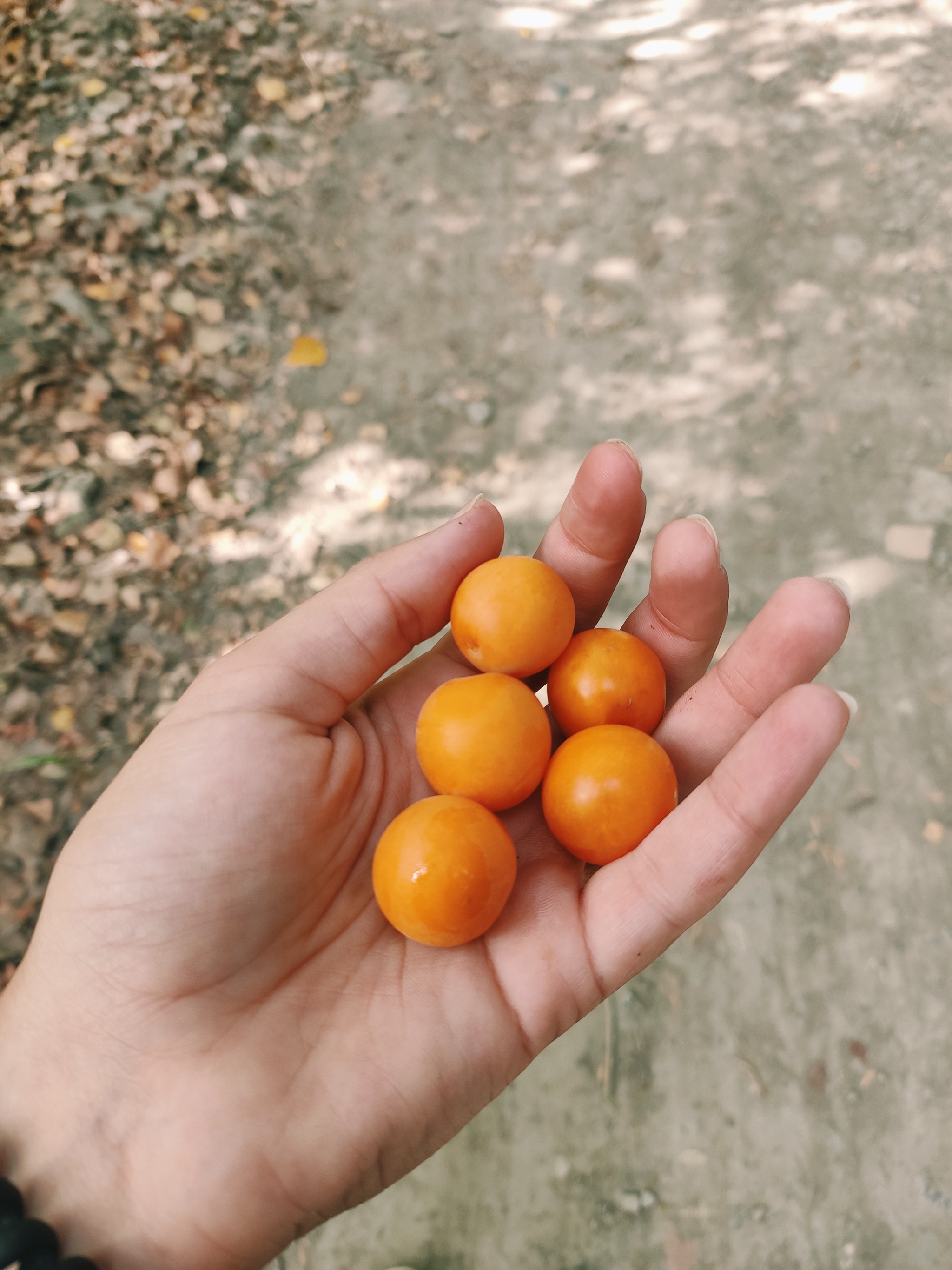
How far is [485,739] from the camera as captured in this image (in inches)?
101

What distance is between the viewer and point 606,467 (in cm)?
289

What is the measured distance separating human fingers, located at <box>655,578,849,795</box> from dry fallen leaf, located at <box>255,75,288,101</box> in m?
4.91

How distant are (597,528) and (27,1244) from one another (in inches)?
95.8

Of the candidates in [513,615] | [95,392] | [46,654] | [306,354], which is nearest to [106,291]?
[95,392]

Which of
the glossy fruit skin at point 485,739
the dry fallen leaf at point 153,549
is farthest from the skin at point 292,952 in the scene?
the dry fallen leaf at point 153,549

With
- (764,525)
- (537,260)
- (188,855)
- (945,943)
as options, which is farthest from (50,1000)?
(537,260)

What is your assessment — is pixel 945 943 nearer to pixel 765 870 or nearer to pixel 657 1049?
pixel 765 870

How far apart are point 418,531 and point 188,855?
2.65 m

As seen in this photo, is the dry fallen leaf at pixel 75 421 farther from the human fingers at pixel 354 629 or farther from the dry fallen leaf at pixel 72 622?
the human fingers at pixel 354 629

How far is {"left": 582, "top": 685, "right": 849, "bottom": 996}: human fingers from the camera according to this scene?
2404 millimetres

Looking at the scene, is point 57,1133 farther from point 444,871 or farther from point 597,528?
point 597,528

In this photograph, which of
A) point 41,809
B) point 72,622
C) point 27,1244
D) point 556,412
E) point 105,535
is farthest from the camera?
point 556,412

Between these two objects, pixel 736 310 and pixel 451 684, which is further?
pixel 736 310

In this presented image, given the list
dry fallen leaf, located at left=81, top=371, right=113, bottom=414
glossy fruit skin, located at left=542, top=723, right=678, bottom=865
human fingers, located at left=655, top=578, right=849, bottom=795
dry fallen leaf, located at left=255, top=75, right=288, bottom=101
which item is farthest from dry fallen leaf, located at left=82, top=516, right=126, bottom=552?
dry fallen leaf, located at left=255, top=75, right=288, bottom=101
